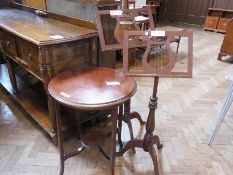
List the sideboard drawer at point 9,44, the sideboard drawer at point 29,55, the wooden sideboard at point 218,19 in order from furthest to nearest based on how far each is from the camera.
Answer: the wooden sideboard at point 218,19 < the sideboard drawer at point 9,44 < the sideboard drawer at point 29,55

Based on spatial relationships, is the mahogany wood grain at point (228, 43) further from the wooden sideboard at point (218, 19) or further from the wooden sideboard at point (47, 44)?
the wooden sideboard at point (47, 44)

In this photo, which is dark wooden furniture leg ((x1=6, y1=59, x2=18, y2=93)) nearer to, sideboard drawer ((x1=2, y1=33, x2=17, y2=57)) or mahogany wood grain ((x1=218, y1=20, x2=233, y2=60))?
sideboard drawer ((x1=2, y1=33, x2=17, y2=57))

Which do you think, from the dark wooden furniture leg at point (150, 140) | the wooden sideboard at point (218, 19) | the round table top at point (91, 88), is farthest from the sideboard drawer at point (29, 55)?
the wooden sideboard at point (218, 19)

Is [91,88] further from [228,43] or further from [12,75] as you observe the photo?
[228,43]

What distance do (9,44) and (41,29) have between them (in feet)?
1.37

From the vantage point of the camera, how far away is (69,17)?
169cm

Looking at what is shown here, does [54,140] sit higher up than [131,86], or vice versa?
[131,86]

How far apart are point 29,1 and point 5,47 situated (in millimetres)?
750

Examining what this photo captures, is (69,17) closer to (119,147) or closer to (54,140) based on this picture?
(54,140)

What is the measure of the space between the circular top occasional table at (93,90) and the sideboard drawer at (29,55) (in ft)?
0.72

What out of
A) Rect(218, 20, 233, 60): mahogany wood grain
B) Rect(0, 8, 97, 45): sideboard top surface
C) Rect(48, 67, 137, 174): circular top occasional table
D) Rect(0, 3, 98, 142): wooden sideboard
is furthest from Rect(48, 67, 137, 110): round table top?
Rect(218, 20, 233, 60): mahogany wood grain

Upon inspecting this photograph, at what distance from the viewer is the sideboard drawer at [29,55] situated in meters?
1.39

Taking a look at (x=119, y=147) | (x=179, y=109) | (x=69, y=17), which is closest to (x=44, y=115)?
(x=119, y=147)

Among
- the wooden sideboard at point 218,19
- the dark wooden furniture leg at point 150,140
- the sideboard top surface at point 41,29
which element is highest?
the sideboard top surface at point 41,29
